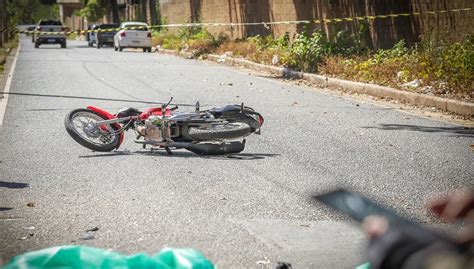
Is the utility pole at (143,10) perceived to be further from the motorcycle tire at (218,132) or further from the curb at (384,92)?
the motorcycle tire at (218,132)

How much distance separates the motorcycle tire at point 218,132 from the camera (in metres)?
9.07

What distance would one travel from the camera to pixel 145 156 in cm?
934

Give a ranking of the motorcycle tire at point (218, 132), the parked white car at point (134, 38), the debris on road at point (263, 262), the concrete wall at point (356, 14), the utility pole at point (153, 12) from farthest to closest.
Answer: the utility pole at point (153, 12) → the parked white car at point (134, 38) → the concrete wall at point (356, 14) → the motorcycle tire at point (218, 132) → the debris on road at point (263, 262)

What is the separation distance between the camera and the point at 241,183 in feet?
25.1

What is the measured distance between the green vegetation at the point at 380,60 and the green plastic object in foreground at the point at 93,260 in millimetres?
11343

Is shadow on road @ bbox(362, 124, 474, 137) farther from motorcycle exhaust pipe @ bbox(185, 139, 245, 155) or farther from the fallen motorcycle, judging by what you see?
motorcycle exhaust pipe @ bbox(185, 139, 245, 155)

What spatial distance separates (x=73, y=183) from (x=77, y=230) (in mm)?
1965

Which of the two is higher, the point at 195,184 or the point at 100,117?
the point at 100,117

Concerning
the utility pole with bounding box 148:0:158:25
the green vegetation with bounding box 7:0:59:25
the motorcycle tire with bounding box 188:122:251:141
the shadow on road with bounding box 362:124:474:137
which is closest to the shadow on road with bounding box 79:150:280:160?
the motorcycle tire with bounding box 188:122:251:141

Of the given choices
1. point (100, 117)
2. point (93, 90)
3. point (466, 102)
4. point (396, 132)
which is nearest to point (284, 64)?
point (93, 90)

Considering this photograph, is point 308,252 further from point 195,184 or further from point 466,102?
point 466,102

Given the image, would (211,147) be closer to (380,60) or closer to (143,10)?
(380,60)

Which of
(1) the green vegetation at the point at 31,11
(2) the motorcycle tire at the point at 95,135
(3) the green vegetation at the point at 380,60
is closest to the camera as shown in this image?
(2) the motorcycle tire at the point at 95,135

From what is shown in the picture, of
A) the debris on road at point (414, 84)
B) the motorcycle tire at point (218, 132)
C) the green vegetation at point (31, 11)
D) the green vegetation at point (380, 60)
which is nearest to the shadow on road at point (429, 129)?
the green vegetation at point (380, 60)
